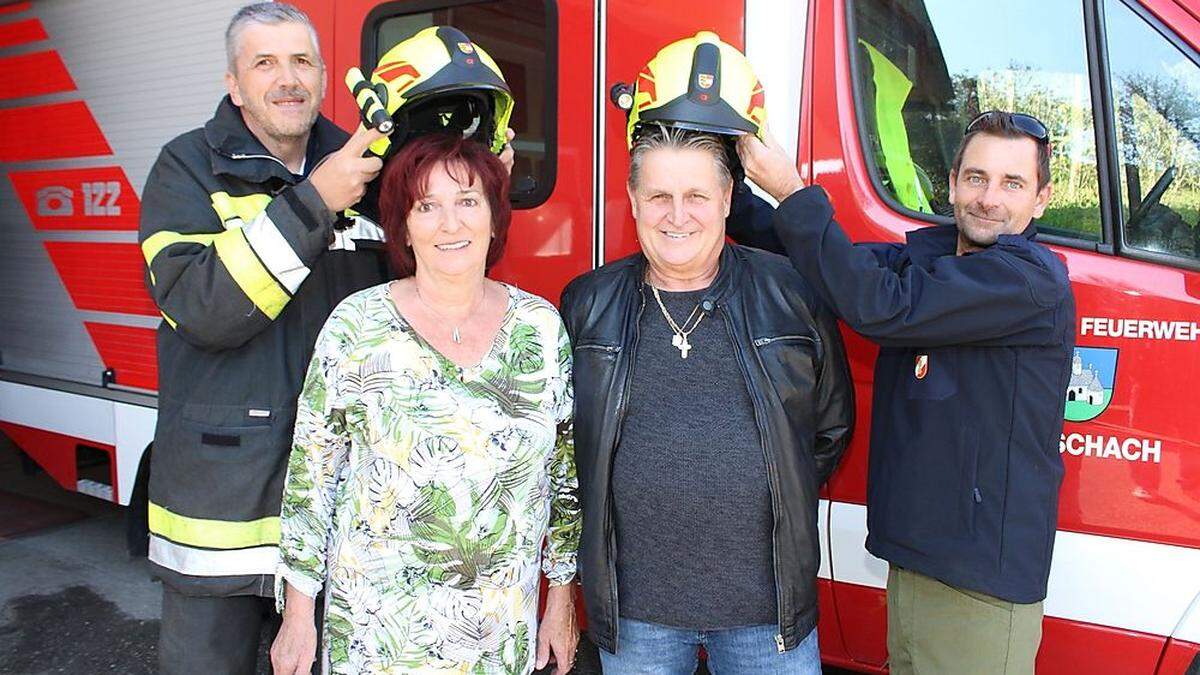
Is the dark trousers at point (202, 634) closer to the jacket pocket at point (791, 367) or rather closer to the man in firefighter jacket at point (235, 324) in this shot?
the man in firefighter jacket at point (235, 324)

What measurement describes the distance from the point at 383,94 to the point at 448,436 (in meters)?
0.68

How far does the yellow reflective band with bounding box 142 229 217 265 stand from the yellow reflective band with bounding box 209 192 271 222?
2.3 inches

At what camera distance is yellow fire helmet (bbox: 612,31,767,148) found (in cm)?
184

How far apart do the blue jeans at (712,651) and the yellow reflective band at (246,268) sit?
0.98 m

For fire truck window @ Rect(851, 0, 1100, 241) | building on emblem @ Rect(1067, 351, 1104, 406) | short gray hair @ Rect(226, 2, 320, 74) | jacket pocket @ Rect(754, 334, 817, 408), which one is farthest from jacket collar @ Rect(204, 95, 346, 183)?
building on emblem @ Rect(1067, 351, 1104, 406)

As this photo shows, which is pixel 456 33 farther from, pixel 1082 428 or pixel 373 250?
pixel 1082 428

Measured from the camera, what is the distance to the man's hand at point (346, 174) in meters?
1.94

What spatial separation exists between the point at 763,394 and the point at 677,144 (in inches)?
20.2

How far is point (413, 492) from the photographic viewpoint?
1.80m

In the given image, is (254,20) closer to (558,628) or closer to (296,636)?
(296,636)

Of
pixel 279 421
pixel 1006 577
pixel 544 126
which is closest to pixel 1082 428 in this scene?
pixel 1006 577

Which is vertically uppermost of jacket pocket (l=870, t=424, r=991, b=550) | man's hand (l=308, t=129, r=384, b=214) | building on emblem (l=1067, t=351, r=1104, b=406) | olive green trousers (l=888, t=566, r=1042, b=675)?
man's hand (l=308, t=129, r=384, b=214)

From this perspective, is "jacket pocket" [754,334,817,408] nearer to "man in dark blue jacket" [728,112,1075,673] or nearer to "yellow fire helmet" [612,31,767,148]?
"man in dark blue jacket" [728,112,1075,673]

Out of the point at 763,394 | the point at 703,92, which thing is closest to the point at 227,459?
the point at 763,394
